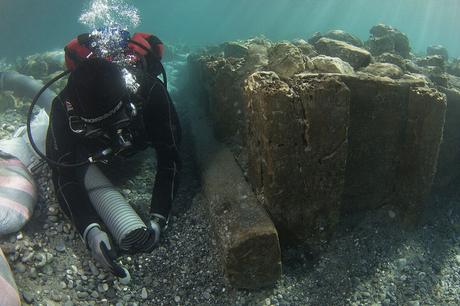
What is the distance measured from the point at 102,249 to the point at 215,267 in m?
1.12

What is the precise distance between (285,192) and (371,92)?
55.3 inches

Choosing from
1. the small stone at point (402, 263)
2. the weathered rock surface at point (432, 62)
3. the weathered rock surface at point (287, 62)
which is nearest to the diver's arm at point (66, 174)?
the weathered rock surface at point (287, 62)

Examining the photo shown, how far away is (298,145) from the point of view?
A: 304cm

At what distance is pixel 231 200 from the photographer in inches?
137

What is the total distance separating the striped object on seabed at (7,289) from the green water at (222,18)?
64.3 ft

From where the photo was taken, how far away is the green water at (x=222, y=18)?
19281 mm

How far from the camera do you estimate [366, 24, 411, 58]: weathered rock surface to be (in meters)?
8.31

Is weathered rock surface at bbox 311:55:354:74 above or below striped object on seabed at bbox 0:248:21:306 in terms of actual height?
above

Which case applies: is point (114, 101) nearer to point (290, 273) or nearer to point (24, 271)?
point (24, 271)

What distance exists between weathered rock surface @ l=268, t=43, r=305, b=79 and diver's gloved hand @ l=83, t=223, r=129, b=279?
8.74 ft

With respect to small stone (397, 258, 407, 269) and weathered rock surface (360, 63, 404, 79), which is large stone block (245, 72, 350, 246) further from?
weathered rock surface (360, 63, 404, 79)

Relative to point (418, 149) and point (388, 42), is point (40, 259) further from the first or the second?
point (388, 42)

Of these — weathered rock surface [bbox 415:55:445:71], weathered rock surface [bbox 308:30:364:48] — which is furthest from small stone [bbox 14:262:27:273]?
weathered rock surface [bbox 308:30:364:48]

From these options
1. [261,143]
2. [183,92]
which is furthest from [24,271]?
[183,92]
